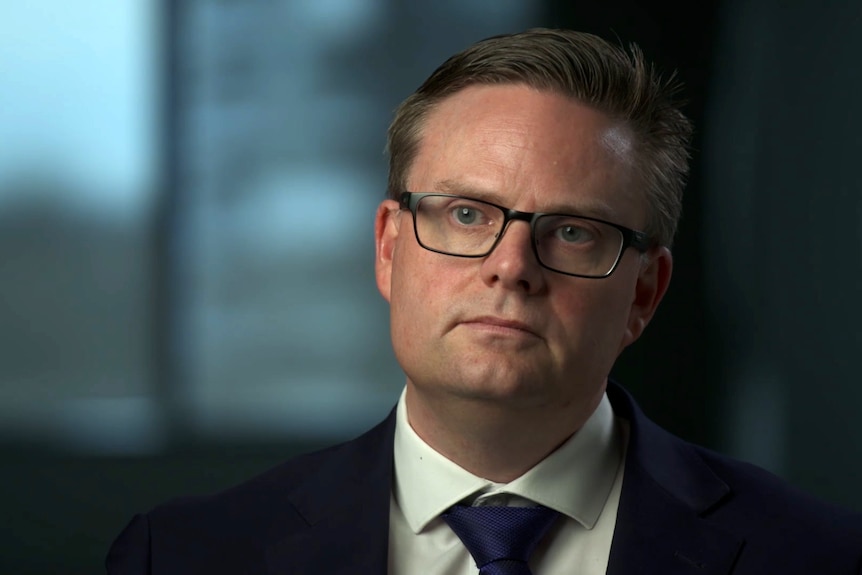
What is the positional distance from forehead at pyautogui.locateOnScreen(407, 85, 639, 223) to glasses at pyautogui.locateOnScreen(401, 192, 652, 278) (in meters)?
0.02

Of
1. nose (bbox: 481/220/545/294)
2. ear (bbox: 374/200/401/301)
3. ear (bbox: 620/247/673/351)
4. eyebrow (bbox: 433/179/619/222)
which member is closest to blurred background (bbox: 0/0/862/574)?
ear (bbox: 374/200/401/301)

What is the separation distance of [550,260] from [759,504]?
0.54 metres

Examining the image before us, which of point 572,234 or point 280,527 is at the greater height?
point 572,234

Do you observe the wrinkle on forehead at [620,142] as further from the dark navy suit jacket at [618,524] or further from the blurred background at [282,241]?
the blurred background at [282,241]

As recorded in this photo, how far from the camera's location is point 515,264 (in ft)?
5.89

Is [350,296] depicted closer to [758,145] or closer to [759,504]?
[758,145]

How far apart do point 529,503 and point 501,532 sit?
0.08 m

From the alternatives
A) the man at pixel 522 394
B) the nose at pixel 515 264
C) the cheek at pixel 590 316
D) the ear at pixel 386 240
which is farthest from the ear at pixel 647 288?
the ear at pixel 386 240

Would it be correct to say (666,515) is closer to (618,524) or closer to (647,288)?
(618,524)

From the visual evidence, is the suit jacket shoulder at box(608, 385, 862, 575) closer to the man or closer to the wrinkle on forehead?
the man

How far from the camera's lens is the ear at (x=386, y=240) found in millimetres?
2107

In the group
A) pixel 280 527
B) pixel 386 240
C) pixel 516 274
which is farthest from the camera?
pixel 386 240

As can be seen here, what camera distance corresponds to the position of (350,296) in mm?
4125

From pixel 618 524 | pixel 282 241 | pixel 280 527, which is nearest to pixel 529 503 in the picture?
pixel 618 524
